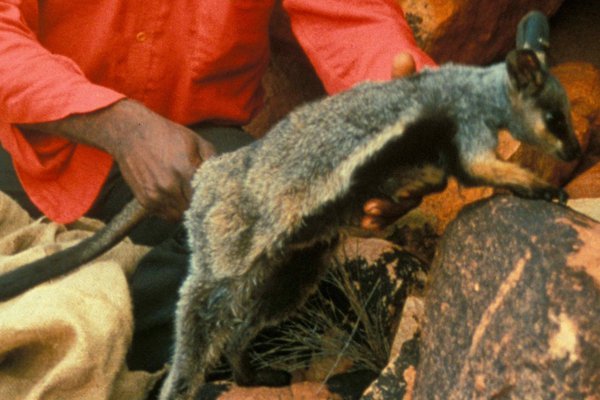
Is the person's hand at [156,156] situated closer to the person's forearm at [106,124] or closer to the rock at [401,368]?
the person's forearm at [106,124]

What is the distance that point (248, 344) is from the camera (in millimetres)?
3312

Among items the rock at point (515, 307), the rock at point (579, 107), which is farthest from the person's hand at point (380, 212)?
the rock at point (579, 107)

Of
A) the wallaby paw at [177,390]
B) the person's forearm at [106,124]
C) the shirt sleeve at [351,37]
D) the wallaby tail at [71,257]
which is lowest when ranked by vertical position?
the wallaby paw at [177,390]

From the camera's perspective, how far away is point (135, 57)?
12.3 feet

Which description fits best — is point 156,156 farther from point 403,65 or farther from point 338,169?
point 403,65

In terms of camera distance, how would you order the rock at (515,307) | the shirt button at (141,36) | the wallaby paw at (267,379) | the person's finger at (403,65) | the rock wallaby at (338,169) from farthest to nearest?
the shirt button at (141,36)
the wallaby paw at (267,379)
the person's finger at (403,65)
the rock wallaby at (338,169)
the rock at (515,307)

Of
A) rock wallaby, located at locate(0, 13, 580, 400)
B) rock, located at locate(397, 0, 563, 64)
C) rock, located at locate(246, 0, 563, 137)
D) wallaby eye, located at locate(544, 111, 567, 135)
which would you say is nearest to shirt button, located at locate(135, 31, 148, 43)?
rock, located at locate(246, 0, 563, 137)

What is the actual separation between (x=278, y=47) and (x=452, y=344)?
8.42 feet

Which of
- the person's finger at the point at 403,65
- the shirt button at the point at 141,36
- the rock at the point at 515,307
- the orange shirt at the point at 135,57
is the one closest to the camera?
the rock at the point at 515,307

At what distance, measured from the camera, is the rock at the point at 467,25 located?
4.36m

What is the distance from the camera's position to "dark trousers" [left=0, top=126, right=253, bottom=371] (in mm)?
3705

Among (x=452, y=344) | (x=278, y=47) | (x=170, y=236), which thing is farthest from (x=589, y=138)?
(x=452, y=344)

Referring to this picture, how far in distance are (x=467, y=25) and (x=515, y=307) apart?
2.55 m

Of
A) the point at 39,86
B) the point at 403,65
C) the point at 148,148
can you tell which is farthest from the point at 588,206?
the point at 39,86
